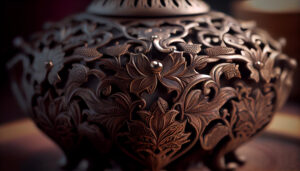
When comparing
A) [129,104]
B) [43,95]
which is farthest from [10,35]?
[129,104]

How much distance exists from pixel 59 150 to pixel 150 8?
46 cm

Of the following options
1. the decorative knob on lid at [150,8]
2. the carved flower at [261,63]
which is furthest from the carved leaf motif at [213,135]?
the decorative knob on lid at [150,8]

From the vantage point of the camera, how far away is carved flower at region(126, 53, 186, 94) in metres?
0.60

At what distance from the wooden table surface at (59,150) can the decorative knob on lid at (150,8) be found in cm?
34

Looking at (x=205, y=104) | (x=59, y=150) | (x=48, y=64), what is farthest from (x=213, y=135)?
(x=59, y=150)

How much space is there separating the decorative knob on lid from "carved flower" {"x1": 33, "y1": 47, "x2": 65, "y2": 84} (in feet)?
0.41

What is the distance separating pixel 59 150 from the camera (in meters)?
0.95

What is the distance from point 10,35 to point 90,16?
0.77 meters

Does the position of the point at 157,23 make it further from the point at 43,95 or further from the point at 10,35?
the point at 10,35

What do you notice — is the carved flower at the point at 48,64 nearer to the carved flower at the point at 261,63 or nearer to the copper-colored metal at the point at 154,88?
the copper-colored metal at the point at 154,88

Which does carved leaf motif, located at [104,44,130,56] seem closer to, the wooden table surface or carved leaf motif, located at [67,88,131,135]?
carved leaf motif, located at [67,88,131,135]

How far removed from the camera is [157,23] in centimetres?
68

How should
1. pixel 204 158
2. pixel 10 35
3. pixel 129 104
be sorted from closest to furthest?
pixel 129 104, pixel 204 158, pixel 10 35

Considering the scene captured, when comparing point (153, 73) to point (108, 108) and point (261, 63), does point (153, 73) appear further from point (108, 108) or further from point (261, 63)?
point (261, 63)
